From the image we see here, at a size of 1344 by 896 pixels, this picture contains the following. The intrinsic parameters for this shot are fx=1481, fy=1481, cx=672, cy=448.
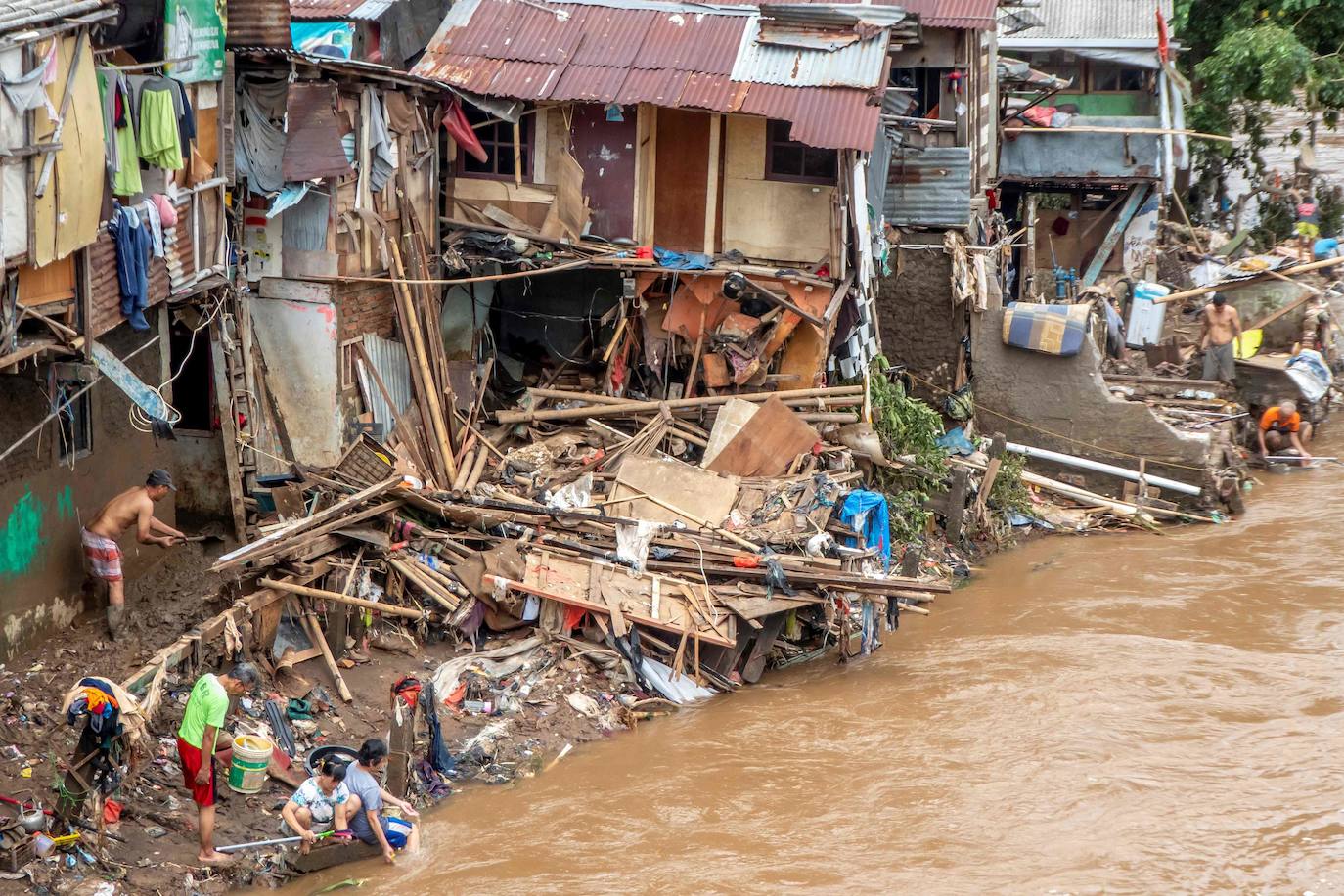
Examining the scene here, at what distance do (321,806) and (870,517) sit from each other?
6.19 metres

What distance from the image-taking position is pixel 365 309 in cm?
1426

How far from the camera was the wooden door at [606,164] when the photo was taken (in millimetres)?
15742

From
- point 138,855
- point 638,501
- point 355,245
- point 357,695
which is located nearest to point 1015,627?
point 638,501

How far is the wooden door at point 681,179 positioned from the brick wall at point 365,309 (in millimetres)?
3089

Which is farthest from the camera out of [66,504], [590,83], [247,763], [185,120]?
[590,83]

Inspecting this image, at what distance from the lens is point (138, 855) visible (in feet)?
29.6

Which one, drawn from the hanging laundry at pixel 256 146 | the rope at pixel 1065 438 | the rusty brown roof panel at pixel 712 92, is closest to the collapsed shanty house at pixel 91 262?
the hanging laundry at pixel 256 146

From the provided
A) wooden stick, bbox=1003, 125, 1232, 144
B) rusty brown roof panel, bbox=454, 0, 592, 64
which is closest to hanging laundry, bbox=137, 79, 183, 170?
rusty brown roof panel, bbox=454, 0, 592, 64

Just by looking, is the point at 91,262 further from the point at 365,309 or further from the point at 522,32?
the point at 522,32

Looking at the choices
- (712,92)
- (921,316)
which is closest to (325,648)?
(712,92)

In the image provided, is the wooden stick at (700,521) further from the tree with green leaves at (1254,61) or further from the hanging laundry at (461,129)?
the tree with green leaves at (1254,61)

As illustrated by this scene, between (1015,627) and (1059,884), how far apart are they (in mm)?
4701

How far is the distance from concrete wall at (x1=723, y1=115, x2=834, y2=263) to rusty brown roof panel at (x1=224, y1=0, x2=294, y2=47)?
518 cm

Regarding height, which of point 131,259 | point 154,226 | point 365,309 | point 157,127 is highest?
point 157,127
